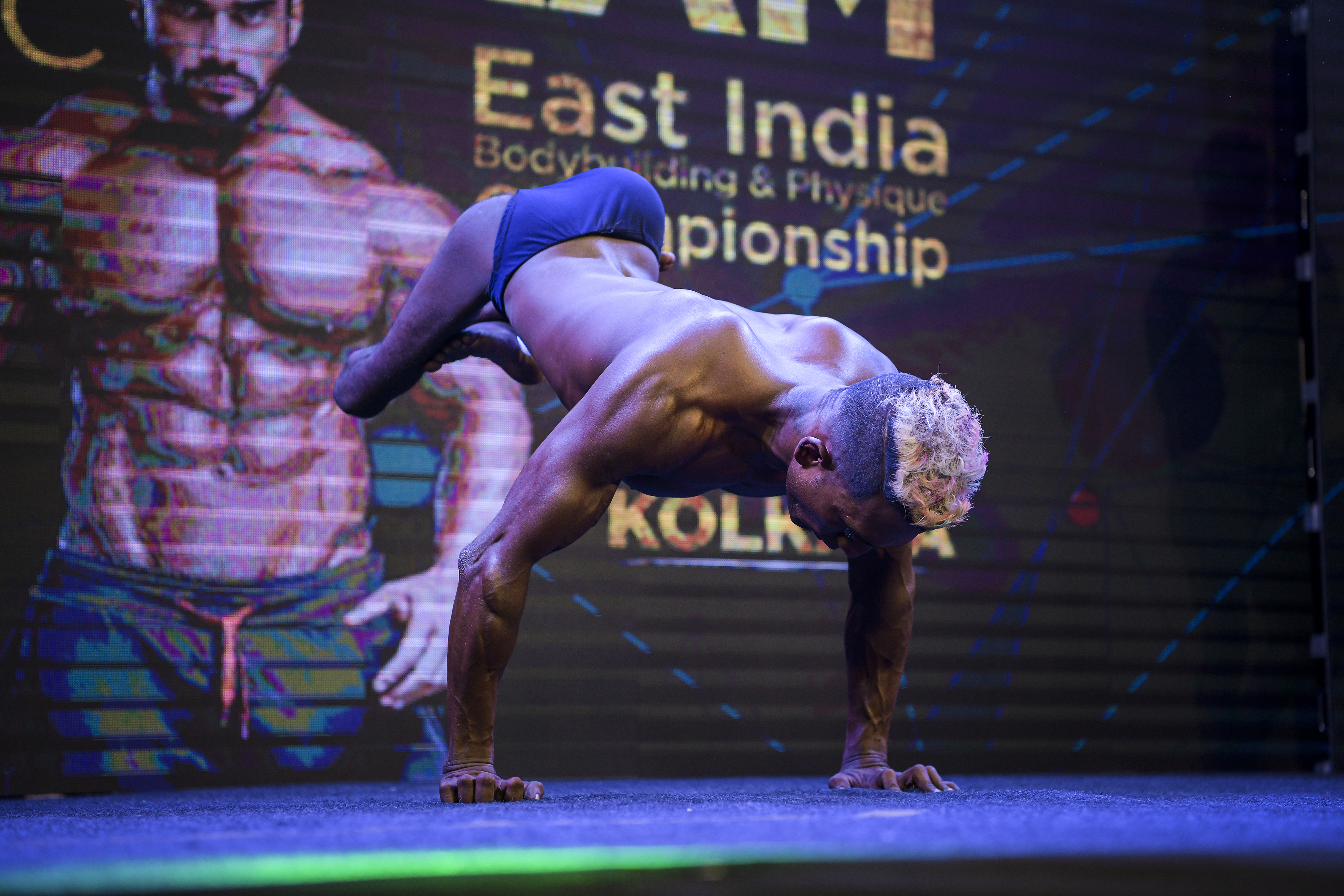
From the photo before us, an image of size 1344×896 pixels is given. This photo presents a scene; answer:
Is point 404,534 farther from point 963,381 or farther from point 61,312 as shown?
point 963,381

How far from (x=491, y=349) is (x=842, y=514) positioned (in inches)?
49.5

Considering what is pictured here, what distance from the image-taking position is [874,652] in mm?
2746

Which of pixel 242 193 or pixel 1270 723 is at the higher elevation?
pixel 242 193

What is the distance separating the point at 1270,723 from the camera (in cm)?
495

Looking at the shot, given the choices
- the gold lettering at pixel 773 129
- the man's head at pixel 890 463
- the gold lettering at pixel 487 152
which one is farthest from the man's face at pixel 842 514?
the gold lettering at pixel 773 129

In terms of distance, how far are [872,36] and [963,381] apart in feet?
4.51

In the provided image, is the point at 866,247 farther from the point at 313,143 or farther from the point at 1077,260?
the point at 313,143

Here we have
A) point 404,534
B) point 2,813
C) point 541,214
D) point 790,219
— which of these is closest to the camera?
point 2,813

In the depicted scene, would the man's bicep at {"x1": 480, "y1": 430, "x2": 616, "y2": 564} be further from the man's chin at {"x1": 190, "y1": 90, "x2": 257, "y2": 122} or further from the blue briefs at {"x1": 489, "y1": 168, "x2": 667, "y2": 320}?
the man's chin at {"x1": 190, "y1": 90, "x2": 257, "y2": 122}

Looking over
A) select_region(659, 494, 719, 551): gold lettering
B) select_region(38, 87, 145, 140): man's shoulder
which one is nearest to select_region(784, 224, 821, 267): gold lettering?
select_region(659, 494, 719, 551): gold lettering

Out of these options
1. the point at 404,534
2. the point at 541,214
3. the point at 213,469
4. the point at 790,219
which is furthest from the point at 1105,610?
the point at 213,469

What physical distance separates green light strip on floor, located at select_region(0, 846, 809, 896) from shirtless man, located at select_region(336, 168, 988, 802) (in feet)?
3.15

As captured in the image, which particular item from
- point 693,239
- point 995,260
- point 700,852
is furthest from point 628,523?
point 700,852

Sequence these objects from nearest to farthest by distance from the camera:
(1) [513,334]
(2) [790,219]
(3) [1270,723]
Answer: (1) [513,334], (2) [790,219], (3) [1270,723]
